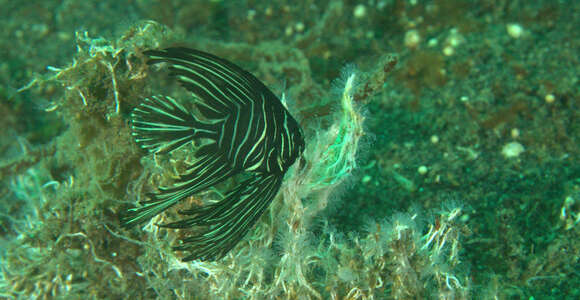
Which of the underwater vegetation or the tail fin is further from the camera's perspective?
the underwater vegetation

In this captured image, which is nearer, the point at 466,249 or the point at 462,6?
the point at 466,249

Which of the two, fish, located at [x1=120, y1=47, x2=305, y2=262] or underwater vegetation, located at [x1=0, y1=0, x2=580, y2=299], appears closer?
fish, located at [x1=120, y1=47, x2=305, y2=262]

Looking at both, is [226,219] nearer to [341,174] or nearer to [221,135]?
[221,135]

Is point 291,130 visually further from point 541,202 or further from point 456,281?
point 541,202

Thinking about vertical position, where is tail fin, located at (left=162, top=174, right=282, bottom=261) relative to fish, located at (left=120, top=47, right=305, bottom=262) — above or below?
below

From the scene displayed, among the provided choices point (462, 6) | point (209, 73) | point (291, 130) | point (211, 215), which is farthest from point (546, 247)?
point (462, 6)
